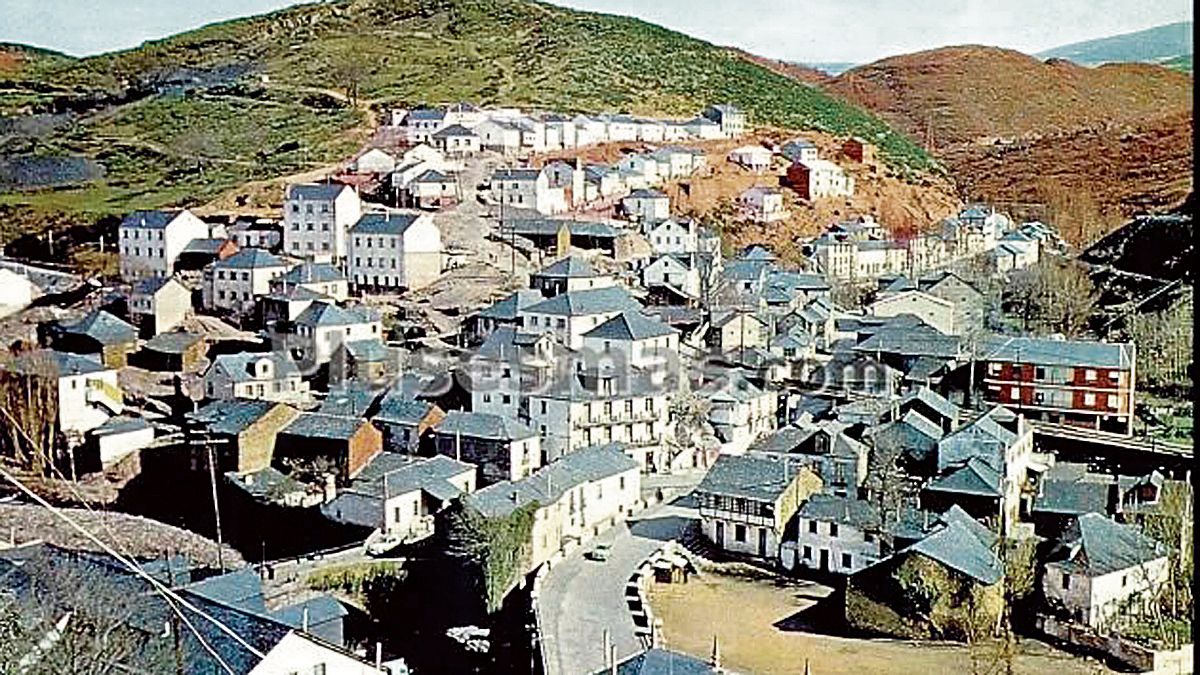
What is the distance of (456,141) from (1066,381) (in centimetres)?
596

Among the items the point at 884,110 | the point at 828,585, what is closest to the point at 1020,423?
the point at 828,585

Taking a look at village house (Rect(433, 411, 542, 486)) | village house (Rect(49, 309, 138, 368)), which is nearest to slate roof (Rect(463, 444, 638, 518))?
village house (Rect(433, 411, 542, 486))

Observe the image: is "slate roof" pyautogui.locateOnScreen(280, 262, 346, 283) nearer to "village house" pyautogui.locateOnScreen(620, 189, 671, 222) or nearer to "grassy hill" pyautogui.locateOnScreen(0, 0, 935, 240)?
"grassy hill" pyautogui.locateOnScreen(0, 0, 935, 240)

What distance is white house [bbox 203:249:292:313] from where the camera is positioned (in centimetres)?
713

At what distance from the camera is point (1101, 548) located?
3898 mm

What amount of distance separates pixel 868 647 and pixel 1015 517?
1227 mm

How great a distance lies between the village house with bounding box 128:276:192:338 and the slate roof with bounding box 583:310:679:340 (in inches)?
84.8

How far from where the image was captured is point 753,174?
1092 centimetres

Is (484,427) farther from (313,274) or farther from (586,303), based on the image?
(313,274)

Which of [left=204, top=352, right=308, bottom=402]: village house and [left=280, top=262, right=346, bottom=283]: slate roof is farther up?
[left=280, top=262, right=346, bottom=283]: slate roof

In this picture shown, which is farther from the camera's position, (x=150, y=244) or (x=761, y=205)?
(x=761, y=205)

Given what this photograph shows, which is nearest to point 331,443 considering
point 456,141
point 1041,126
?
point 456,141

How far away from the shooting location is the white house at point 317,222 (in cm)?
791

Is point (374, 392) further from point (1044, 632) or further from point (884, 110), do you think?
point (884, 110)
